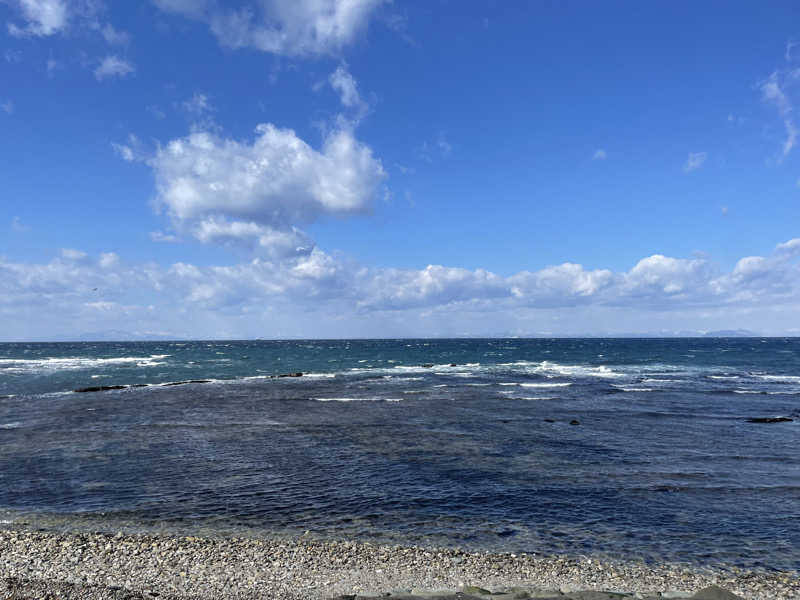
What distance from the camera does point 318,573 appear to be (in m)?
12.3

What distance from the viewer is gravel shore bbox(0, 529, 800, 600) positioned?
36.9 ft

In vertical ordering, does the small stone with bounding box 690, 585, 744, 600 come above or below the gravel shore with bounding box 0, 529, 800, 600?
above

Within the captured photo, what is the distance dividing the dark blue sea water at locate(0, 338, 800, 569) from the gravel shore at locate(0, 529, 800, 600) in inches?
42.8

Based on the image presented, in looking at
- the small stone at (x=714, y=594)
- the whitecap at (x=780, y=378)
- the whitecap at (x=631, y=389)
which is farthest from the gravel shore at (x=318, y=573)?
the whitecap at (x=780, y=378)

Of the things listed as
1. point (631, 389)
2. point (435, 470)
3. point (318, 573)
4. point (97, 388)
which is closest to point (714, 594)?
point (318, 573)

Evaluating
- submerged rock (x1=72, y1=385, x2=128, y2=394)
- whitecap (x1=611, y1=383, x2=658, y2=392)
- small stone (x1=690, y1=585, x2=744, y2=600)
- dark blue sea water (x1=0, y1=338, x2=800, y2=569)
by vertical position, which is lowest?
whitecap (x1=611, y1=383, x2=658, y2=392)

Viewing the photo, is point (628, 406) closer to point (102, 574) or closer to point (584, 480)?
point (584, 480)

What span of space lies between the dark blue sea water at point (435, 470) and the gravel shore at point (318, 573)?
1087mm

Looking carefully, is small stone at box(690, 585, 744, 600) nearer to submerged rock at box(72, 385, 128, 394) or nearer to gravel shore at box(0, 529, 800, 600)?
gravel shore at box(0, 529, 800, 600)

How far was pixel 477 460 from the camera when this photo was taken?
24.7 m

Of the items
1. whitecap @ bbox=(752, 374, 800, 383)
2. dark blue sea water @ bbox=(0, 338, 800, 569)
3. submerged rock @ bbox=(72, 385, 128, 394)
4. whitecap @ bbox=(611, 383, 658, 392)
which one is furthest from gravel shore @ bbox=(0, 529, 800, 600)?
whitecap @ bbox=(752, 374, 800, 383)

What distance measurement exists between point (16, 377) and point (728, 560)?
284 feet

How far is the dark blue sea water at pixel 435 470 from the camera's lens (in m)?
15.7

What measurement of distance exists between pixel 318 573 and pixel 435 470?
1122cm
